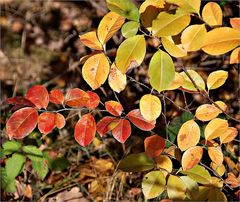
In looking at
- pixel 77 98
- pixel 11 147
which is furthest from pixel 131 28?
pixel 11 147

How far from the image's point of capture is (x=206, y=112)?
1.13 meters

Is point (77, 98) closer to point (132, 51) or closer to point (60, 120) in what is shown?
point (60, 120)

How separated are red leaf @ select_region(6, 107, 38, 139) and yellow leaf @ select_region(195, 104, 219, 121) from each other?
0.44 metres

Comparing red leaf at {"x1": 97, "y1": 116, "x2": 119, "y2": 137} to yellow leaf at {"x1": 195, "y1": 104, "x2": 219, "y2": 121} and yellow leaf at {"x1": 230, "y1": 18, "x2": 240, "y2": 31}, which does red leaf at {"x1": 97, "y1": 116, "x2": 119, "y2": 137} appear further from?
yellow leaf at {"x1": 230, "y1": 18, "x2": 240, "y2": 31}

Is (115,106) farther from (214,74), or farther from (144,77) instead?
(144,77)

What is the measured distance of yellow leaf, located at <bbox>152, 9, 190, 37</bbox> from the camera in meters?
0.95

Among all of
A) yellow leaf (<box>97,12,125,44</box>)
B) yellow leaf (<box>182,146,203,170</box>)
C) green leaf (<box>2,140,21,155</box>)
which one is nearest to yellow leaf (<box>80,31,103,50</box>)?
yellow leaf (<box>97,12,125,44</box>)

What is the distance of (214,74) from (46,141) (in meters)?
0.94

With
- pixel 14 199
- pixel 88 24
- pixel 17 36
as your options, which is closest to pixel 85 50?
pixel 88 24

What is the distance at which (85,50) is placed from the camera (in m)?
2.44

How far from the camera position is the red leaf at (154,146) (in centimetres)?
110

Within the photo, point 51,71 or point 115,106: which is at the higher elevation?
A: point 115,106

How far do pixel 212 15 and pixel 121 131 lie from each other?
38cm

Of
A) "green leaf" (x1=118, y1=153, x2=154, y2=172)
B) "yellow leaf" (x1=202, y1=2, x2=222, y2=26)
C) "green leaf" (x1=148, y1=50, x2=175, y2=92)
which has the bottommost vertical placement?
"green leaf" (x1=118, y1=153, x2=154, y2=172)
